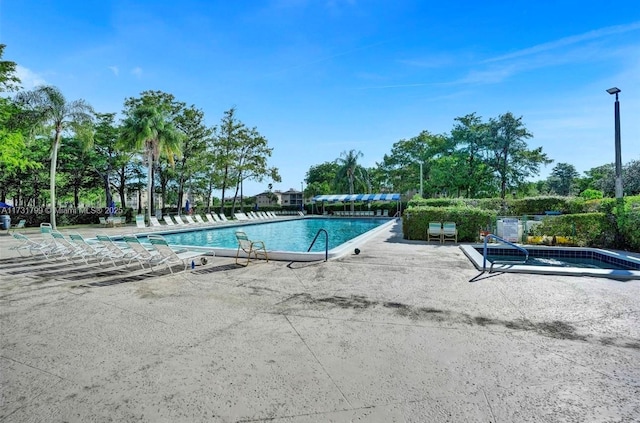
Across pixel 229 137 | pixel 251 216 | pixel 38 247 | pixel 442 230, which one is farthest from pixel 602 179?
pixel 38 247

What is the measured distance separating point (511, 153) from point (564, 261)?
2554 cm

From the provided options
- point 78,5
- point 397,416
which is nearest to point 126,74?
point 78,5

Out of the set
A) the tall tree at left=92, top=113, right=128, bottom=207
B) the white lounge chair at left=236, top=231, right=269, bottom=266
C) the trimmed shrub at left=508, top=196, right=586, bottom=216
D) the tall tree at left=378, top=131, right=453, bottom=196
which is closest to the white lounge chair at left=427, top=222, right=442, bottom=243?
the white lounge chair at left=236, top=231, right=269, bottom=266

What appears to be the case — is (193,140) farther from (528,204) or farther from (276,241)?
(528,204)

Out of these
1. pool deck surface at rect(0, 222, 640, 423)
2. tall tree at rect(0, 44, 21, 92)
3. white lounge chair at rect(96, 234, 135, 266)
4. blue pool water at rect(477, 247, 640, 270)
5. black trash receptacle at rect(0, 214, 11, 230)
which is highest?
tall tree at rect(0, 44, 21, 92)

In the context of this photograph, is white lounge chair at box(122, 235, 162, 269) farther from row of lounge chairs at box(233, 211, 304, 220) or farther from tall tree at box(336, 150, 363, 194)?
tall tree at box(336, 150, 363, 194)

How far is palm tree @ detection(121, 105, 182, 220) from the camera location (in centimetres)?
2345

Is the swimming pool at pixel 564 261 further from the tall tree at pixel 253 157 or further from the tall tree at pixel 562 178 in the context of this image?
the tall tree at pixel 562 178

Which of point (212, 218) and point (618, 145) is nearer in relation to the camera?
point (618, 145)

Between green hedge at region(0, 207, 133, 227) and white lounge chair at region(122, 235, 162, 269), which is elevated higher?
green hedge at region(0, 207, 133, 227)

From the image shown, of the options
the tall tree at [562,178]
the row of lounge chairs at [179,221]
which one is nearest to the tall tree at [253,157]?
the row of lounge chairs at [179,221]

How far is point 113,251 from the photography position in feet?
27.7

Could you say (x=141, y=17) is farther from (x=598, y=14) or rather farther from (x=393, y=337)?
(x=598, y=14)

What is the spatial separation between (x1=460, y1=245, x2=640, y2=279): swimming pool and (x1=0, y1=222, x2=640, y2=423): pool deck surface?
1.85 feet
